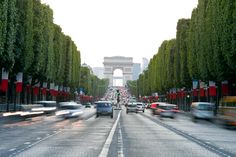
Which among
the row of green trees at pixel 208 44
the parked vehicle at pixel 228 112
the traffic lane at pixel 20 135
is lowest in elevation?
the traffic lane at pixel 20 135

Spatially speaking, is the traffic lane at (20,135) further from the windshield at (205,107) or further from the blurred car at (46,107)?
the blurred car at (46,107)

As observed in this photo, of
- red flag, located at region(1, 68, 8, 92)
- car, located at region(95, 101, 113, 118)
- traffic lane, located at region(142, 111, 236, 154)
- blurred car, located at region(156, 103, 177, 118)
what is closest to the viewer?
traffic lane, located at region(142, 111, 236, 154)

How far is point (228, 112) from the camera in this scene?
4091 centimetres

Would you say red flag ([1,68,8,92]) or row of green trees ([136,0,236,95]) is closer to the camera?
row of green trees ([136,0,236,95])

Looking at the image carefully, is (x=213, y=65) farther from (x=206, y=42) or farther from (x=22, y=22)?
(x=22, y=22)

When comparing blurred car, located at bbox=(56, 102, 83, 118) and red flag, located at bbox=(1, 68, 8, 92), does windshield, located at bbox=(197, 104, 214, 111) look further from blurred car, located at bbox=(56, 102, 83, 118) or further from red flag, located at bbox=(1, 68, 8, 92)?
red flag, located at bbox=(1, 68, 8, 92)

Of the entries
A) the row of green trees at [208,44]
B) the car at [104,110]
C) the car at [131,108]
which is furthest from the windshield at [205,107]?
the car at [131,108]

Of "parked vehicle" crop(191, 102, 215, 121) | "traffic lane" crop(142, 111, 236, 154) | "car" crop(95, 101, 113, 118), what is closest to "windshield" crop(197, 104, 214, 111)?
"parked vehicle" crop(191, 102, 215, 121)

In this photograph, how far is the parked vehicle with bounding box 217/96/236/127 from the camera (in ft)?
131

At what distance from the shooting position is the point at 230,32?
50.4 metres

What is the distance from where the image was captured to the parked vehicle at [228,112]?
1569 inches

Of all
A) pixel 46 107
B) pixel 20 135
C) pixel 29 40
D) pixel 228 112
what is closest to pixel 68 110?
pixel 46 107

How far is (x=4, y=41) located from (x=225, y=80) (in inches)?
1064

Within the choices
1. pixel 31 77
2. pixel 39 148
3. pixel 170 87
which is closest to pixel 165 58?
pixel 170 87
